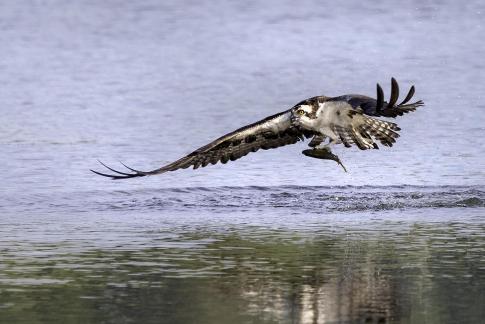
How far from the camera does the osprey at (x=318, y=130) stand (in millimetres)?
11227

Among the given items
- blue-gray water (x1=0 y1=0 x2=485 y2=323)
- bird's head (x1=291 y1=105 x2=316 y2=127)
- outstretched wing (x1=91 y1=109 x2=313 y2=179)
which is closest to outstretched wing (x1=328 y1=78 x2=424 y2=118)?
bird's head (x1=291 y1=105 x2=316 y2=127)

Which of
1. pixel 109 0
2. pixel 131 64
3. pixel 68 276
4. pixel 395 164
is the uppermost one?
pixel 109 0

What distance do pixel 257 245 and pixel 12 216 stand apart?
8.77ft

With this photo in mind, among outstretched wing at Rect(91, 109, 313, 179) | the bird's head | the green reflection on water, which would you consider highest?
the bird's head

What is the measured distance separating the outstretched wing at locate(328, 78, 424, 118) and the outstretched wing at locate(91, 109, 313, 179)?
2.15 ft

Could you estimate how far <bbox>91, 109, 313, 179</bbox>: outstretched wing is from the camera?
11602 mm

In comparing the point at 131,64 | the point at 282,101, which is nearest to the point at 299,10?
the point at 131,64

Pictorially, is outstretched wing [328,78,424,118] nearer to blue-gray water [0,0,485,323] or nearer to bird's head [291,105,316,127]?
bird's head [291,105,316,127]

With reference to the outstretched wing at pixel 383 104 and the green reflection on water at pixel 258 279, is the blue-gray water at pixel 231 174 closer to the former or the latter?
the green reflection on water at pixel 258 279

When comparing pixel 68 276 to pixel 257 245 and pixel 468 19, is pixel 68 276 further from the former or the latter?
pixel 468 19

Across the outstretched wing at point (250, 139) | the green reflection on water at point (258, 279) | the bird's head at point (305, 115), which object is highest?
the bird's head at point (305, 115)

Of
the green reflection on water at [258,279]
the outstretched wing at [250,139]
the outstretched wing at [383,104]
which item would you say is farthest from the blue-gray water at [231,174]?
the outstretched wing at [383,104]

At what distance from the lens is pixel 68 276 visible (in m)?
9.01

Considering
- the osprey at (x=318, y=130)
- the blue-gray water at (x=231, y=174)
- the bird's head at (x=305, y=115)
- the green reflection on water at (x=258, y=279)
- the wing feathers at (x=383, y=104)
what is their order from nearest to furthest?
the green reflection on water at (x=258, y=279) < the blue-gray water at (x=231, y=174) < the wing feathers at (x=383, y=104) < the osprey at (x=318, y=130) < the bird's head at (x=305, y=115)
